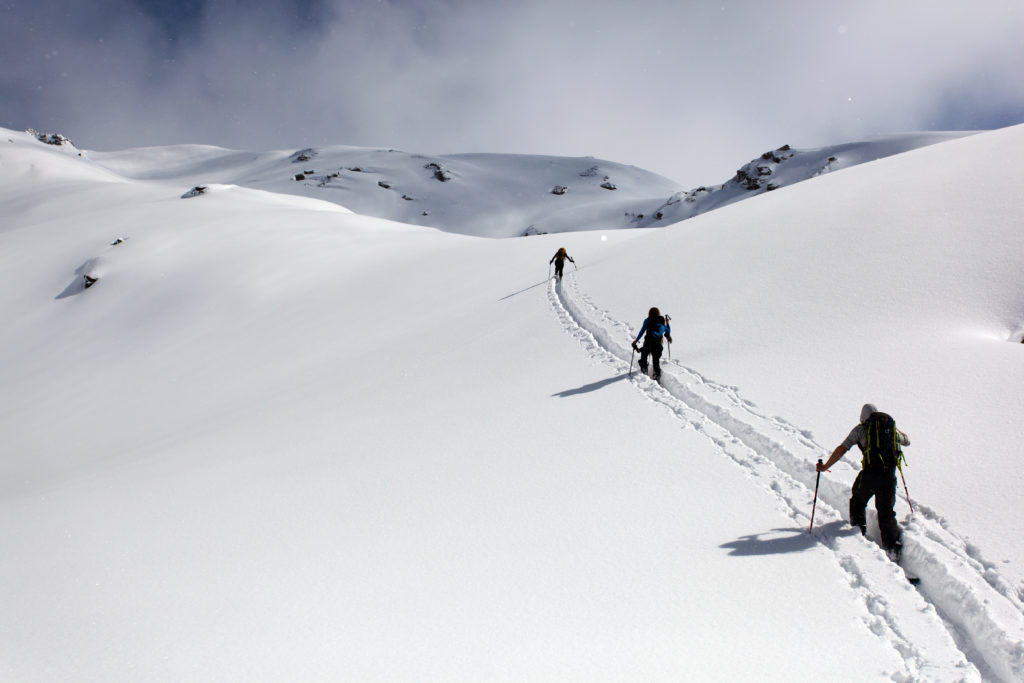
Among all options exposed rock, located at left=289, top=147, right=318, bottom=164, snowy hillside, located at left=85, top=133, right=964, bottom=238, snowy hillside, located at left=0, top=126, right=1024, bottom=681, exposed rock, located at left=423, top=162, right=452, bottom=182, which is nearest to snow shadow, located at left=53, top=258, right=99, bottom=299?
snowy hillside, located at left=0, top=126, right=1024, bottom=681

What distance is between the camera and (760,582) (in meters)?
5.08

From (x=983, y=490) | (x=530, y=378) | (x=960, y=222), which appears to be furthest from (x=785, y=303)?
(x=983, y=490)

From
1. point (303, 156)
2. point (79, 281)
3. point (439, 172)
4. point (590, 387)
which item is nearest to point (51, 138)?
point (303, 156)

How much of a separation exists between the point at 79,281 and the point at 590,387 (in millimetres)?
39709

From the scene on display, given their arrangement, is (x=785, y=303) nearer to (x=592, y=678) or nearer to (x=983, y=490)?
(x=983, y=490)

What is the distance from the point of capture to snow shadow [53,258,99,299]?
119 feet

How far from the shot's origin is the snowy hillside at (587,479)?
4668mm

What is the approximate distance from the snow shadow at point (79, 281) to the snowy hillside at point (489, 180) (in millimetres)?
86885

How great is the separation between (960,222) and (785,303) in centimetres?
525

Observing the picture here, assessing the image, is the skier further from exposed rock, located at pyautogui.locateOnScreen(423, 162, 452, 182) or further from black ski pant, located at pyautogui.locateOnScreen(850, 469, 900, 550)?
exposed rock, located at pyautogui.locateOnScreen(423, 162, 452, 182)

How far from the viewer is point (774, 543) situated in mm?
5723

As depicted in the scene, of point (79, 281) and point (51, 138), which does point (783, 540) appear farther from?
point (51, 138)

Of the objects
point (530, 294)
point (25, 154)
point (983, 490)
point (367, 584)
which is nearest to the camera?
point (367, 584)

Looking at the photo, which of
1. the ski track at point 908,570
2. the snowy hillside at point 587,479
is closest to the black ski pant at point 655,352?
the snowy hillside at point 587,479
